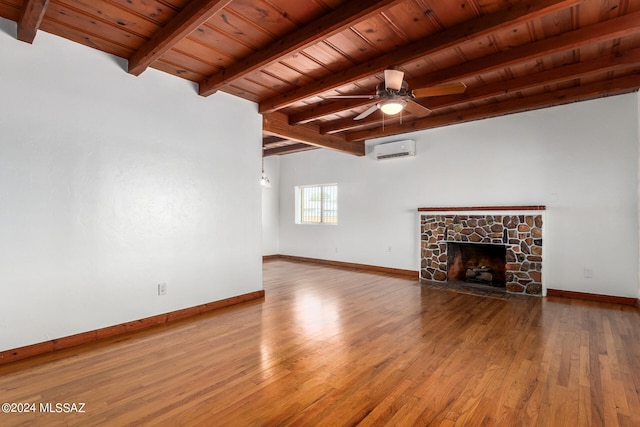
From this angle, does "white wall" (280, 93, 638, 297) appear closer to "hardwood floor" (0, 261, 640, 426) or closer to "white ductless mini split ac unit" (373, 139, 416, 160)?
"white ductless mini split ac unit" (373, 139, 416, 160)

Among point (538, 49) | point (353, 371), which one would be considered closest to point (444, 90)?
point (538, 49)

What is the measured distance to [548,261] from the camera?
4801 mm

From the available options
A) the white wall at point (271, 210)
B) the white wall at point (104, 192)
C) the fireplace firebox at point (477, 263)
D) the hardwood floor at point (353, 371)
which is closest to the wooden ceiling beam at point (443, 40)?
the white wall at point (104, 192)

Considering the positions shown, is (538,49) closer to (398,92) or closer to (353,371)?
(398,92)

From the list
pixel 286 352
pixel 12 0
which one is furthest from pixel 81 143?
pixel 286 352

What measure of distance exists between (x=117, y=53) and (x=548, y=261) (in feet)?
19.8

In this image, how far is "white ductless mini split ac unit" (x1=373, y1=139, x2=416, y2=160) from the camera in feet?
19.8

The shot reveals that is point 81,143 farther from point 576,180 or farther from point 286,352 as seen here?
point 576,180

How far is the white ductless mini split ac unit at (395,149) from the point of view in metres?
6.04

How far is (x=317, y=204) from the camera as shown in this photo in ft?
26.0

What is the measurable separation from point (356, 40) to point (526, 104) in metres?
3.00

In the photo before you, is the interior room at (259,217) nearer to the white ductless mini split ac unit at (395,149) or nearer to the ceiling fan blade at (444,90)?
the ceiling fan blade at (444,90)

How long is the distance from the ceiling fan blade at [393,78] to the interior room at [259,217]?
0.06 feet

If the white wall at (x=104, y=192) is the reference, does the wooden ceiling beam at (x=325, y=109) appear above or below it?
above
